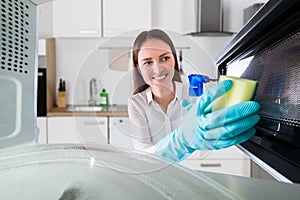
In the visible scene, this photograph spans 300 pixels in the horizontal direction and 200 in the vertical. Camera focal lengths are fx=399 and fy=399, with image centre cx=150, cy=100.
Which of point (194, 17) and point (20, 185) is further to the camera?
point (194, 17)

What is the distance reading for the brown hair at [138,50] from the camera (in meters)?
0.44

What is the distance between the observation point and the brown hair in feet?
1.45

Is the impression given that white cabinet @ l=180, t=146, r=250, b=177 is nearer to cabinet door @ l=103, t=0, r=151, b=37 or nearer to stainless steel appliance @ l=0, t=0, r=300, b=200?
cabinet door @ l=103, t=0, r=151, b=37

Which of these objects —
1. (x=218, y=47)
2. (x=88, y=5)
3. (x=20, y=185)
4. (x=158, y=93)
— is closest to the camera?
(x=20, y=185)

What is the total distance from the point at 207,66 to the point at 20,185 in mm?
332

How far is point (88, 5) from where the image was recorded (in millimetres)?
2590

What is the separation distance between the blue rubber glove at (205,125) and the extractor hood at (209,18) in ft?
6.98

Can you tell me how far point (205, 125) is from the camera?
50 centimetres

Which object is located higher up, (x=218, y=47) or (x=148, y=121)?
(x=218, y=47)

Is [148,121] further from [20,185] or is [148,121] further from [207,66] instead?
[20,185]

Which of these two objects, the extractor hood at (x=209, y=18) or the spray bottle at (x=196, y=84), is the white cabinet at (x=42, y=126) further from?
the spray bottle at (x=196, y=84)

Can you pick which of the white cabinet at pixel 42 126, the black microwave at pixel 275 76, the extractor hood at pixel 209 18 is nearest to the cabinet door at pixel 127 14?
the extractor hood at pixel 209 18

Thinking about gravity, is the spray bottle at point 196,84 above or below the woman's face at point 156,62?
below

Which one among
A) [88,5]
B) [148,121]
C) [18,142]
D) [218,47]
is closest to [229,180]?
[148,121]
